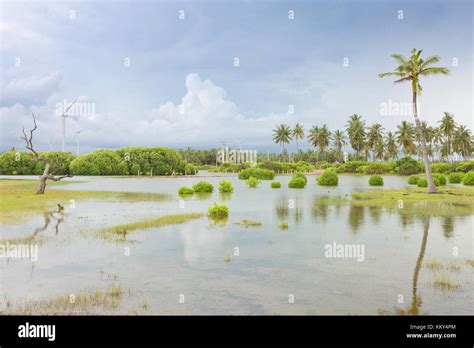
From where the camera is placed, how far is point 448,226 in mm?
22172

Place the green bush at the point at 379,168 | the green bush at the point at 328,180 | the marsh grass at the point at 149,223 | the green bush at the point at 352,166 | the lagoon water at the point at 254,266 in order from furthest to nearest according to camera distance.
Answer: the green bush at the point at 352,166 → the green bush at the point at 379,168 → the green bush at the point at 328,180 → the marsh grass at the point at 149,223 → the lagoon water at the point at 254,266

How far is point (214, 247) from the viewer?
17.1 m

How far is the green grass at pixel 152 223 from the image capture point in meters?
20.9

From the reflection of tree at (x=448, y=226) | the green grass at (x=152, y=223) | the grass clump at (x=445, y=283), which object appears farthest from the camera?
the green grass at (x=152, y=223)

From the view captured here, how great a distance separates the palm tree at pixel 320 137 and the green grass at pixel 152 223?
4224 inches

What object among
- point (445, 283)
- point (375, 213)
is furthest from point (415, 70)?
point (445, 283)

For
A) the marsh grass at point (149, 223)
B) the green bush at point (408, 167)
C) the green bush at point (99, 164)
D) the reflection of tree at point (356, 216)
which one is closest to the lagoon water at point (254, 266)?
the reflection of tree at point (356, 216)

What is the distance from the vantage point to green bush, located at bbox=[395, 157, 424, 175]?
3661 inches

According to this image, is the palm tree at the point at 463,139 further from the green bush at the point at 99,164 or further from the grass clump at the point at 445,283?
the grass clump at the point at 445,283

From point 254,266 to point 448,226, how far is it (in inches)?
518

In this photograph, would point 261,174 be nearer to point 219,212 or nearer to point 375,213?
point 375,213

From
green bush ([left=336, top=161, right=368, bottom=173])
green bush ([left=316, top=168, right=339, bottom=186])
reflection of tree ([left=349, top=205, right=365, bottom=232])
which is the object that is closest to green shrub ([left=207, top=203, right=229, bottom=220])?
reflection of tree ([left=349, top=205, right=365, bottom=232])

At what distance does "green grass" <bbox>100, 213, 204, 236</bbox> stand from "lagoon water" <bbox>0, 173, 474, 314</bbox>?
701 mm

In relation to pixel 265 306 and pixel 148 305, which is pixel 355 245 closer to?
pixel 265 306
